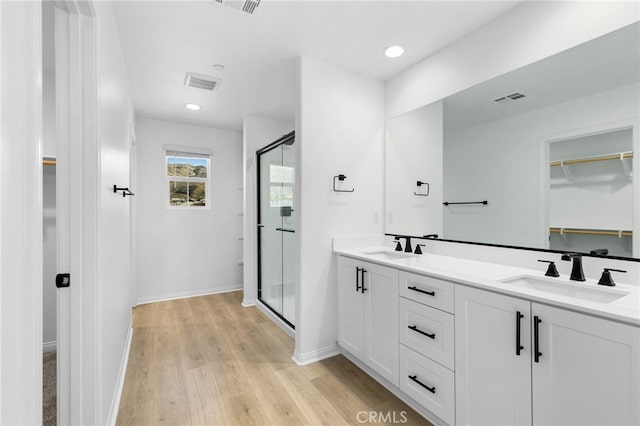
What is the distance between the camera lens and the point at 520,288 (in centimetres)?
137

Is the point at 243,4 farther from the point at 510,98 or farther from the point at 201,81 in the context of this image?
the point at 510,98

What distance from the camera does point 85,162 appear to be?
1.32 meters

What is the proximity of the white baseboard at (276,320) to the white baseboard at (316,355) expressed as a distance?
0.38 meters

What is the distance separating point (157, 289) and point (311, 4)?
12.7 feet

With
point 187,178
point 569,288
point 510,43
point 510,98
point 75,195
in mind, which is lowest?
point 569,288

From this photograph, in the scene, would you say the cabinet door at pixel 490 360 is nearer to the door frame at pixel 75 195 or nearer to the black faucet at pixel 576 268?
the black faucet at pixel 576 268

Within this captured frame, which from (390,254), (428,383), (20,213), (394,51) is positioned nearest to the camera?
(20,213)

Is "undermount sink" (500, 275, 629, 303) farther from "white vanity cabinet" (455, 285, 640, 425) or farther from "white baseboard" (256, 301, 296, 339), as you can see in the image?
"white baseboard" (256, 301, 296, 339)

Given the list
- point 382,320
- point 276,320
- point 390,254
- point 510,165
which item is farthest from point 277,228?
point 510,165

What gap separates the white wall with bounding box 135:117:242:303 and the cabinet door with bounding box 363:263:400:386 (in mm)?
2883

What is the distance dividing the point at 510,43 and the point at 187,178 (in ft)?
13.1

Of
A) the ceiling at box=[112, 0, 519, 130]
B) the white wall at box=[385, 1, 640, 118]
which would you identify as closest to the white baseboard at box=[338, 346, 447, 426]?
the white wall at box=[385, 1, 640, 118]

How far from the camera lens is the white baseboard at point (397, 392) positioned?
5.71 feet

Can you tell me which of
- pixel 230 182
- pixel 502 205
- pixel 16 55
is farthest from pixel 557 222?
pixel 230 182
